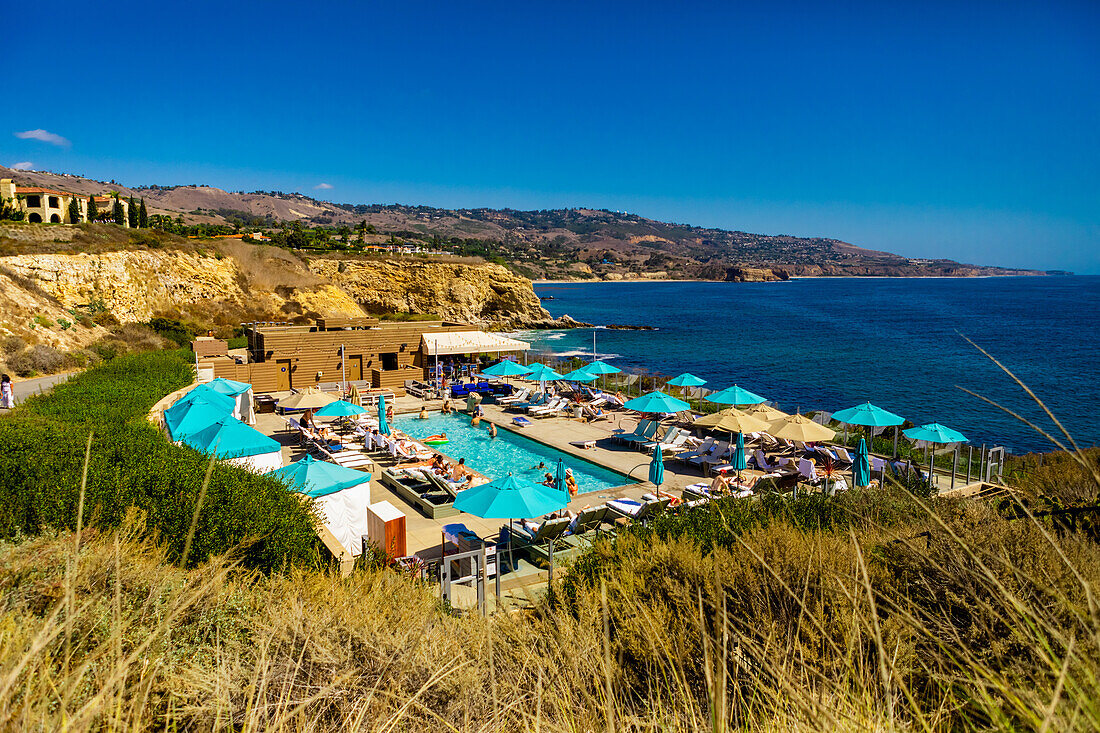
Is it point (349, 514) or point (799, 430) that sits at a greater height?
point (799, 430)

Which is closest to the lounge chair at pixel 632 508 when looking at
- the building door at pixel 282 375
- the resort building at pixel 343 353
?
the resort building at pixel 343 353

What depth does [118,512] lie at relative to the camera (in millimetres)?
5473

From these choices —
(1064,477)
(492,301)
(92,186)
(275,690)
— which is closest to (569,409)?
(1064,477)

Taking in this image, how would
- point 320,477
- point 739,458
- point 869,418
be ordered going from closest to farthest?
1. point 320,477
2. point 739,458
3. point 869,418

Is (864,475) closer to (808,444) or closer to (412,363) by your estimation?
(808,444)

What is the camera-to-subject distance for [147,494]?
5.81 m

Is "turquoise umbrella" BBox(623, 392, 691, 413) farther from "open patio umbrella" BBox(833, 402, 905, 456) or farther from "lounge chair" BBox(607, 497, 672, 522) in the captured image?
"lounge chair" BBox(607, 497, 672, 522)

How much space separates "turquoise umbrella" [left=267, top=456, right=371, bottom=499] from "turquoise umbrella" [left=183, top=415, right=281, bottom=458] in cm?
123

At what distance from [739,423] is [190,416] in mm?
10739

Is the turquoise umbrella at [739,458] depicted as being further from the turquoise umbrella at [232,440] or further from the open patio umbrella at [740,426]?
the turquoise umbrella at [232,440]

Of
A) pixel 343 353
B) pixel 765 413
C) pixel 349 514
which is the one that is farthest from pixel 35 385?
pixel 765 413

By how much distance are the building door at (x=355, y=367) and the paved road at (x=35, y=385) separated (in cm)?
832

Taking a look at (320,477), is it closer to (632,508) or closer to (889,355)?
(632,508)

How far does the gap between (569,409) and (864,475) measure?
959cm
